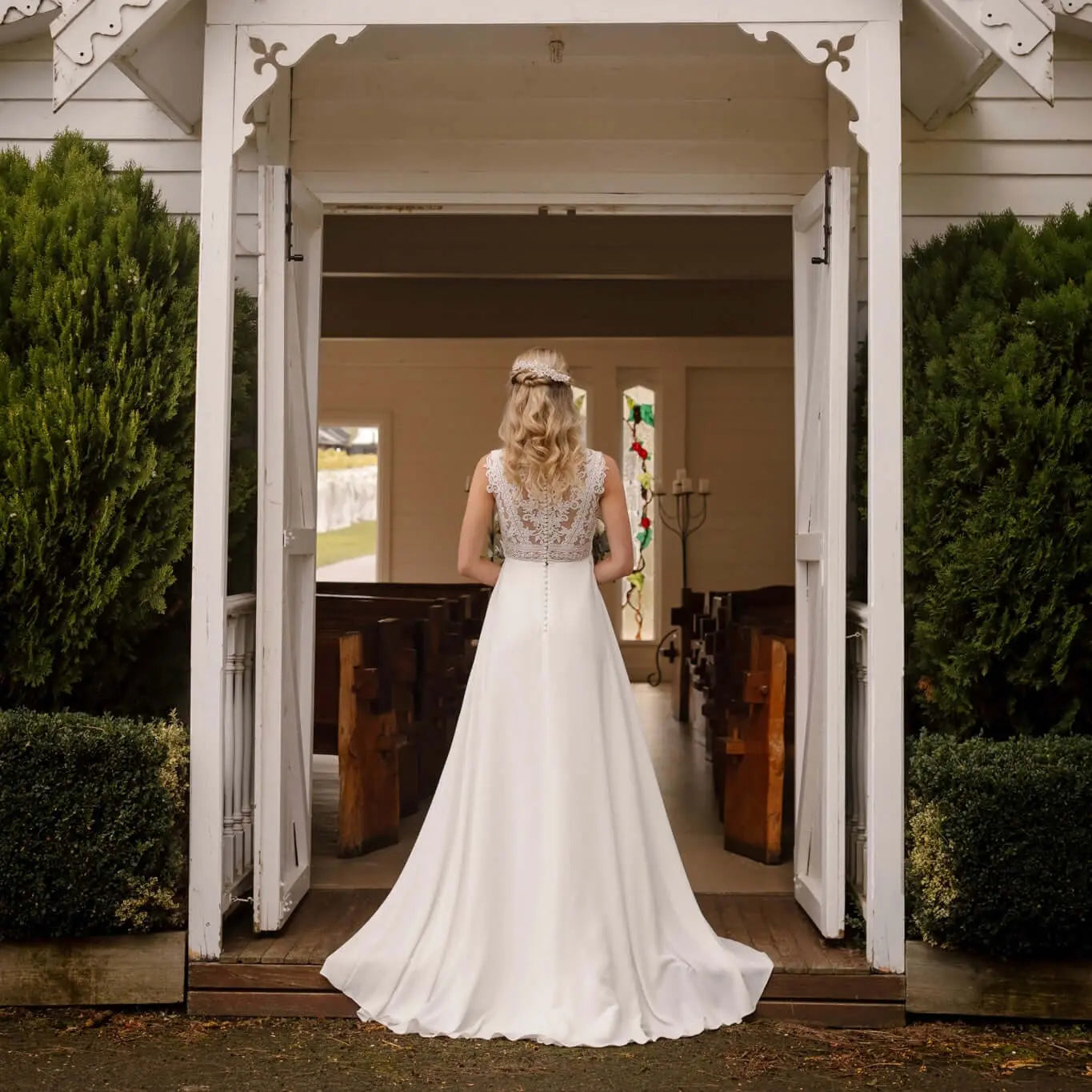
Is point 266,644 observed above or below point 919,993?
above

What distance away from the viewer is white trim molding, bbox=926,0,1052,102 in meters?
3.75

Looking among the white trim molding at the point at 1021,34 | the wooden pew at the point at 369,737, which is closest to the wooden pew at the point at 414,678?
the wooden pew at the point at 369,737

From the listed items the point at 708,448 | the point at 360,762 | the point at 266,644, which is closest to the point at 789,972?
the point at 266,644

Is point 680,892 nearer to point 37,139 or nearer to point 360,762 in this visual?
point 360,762

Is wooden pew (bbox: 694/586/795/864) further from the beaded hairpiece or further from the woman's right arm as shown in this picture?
the beaded hairpiece

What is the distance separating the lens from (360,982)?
389cm

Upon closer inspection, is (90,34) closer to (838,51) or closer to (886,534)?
(838,51)

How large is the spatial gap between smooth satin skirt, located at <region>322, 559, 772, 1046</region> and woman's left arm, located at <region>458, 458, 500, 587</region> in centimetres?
9

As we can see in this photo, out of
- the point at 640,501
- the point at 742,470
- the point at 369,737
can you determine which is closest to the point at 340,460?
the point at 640,501

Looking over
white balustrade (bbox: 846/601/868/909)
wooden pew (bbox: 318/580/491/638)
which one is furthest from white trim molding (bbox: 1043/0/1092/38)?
wooden pew (bbox: 318/580/491/638)

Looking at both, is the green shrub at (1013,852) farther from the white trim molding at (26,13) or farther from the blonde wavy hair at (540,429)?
the white trim molding at (26,13)

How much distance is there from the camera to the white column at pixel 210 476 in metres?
4.00

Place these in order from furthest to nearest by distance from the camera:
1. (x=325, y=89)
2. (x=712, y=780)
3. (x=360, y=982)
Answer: (x=712, y=780) → (x=325, y=89) → (x=360, y=982)

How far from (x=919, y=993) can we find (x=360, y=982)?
162cm
